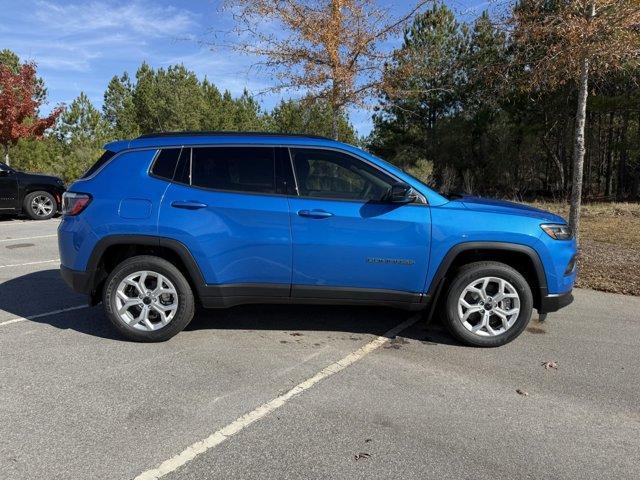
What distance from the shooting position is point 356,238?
175 inches

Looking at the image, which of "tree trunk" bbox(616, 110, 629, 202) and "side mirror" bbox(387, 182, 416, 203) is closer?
"side mirror" bbox(387, 182, 416, 203)

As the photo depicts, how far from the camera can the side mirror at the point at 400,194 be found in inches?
172

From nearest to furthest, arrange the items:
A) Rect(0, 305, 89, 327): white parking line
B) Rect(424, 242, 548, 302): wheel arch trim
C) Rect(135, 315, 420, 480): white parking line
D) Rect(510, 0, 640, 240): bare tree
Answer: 1. Rect(135, 315, 420, 480): white parking line
2. Rect(424, 242, 548, 302): wheel arch trim
3. Rect(0, 305, 89, 327): white parking line
4. Rect(510, 0, 640, 240): bare tree

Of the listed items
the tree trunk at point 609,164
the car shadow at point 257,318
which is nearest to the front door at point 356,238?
the car shadow at point 257,318

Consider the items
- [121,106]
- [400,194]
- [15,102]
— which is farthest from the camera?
[121,106]

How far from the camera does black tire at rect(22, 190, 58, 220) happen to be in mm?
13562

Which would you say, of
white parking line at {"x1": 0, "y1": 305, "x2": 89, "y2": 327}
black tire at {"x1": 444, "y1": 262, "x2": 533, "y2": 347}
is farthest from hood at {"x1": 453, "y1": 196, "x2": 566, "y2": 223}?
white parking line at {"x1": 0, "y1": 305, "x2": 89, "y2": 327}

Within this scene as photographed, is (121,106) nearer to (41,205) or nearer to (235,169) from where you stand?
(41,205)

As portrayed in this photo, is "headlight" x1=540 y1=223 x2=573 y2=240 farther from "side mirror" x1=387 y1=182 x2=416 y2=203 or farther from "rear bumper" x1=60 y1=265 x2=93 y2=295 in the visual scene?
A: "rear bumper" x1=60 y1=265 x2=93 y2=295

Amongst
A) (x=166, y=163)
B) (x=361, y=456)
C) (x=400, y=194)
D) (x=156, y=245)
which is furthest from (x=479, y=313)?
(x=166, y=163)

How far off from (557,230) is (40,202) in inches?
520

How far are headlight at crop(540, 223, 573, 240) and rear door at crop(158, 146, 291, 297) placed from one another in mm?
2227

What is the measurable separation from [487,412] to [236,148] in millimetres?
2934

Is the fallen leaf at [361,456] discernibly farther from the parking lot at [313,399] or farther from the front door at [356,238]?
the front door at [356,238]
